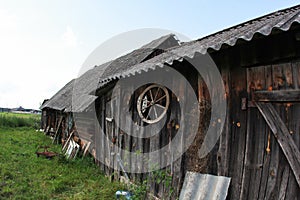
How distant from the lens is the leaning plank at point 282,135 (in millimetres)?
2764

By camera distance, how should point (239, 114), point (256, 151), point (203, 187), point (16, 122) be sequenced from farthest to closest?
point (16, 122)
point (203, 187)
point (239, 114)
point (256, 151)

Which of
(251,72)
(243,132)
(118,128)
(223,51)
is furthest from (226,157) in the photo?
(118,128)

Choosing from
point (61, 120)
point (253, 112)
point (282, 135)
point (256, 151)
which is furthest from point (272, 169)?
point (61, 120)

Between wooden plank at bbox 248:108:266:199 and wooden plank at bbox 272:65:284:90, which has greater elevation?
wooden plank at bbox 272:65:284:90

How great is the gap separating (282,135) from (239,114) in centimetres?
64

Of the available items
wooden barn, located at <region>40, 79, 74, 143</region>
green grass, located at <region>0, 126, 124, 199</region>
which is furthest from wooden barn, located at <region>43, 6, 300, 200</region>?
wooden barn, located at <region>40, 79, 74, 143</region>

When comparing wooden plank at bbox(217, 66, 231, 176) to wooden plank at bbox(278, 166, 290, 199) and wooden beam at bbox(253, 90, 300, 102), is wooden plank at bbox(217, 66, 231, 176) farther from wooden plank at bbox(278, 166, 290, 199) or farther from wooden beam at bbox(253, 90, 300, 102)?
wooden plank at bbox(278, 166, 290, 199)

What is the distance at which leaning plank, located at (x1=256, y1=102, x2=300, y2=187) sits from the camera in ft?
9.07

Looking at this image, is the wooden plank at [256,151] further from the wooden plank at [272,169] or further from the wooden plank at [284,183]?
the wooden plank at [284,183]

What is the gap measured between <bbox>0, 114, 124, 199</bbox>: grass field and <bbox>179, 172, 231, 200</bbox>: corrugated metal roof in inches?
101

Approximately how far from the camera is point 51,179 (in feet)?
24.2

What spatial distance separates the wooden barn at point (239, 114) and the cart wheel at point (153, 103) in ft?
0.06

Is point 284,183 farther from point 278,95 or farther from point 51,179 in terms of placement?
point 51,179

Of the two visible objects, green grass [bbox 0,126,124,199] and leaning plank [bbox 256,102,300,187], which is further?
green grass [bbox 0,126,124,199]
